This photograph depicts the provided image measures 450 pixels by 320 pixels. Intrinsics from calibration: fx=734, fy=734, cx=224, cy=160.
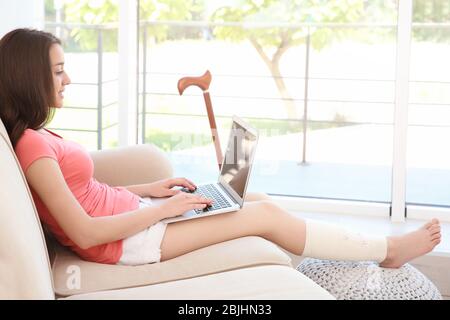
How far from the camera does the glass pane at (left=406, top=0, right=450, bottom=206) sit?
411 centimetres

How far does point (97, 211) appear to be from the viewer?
251cm

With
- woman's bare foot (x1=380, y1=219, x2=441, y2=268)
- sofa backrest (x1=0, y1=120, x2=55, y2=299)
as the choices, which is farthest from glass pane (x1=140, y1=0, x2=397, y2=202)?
sofa backrest (x1=0, y1=120, x2=55, y2=299)

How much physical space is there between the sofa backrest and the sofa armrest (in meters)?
0.93

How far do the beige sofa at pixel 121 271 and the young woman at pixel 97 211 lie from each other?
68 mm

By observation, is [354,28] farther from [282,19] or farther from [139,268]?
[139,268]

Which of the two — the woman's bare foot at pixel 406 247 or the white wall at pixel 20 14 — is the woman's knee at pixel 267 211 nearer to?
the woman's bare foot at pixel 406 247

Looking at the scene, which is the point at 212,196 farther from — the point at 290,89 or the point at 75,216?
the point at 290,89

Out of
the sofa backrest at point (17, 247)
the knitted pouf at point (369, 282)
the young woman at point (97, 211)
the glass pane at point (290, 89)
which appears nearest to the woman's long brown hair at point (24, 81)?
the young woman at point (97, 211)

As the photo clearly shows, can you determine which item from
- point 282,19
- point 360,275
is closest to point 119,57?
point 282,19

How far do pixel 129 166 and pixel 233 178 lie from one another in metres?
0.46

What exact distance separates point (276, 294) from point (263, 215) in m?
0.65

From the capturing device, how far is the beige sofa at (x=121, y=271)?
6.21 feet

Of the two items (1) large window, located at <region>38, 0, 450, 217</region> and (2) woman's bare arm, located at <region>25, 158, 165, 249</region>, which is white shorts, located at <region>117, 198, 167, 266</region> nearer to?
(2) woman's bare arm, located at <region>25, 158, 165, 249</region>

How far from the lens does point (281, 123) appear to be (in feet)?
14.6
